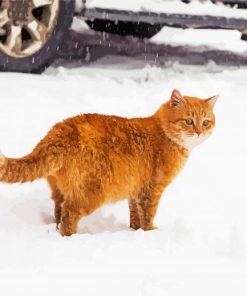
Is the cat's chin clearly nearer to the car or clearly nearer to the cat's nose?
the cat's nose

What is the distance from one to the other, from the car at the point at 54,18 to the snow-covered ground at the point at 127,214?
0.55 ft

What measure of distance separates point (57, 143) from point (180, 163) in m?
0.78

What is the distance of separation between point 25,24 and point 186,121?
218 cm

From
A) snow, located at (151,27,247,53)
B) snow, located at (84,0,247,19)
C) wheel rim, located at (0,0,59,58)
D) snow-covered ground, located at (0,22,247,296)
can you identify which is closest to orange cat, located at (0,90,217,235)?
snow-covered ground, located at (0,22,247,296)

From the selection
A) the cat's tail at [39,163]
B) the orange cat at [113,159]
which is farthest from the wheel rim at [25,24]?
the cat's tail at [39,163]

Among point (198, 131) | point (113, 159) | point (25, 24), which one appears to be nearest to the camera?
point (113, 159)

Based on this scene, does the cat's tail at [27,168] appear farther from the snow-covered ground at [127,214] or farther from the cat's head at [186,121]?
the cat's head at [186,121]

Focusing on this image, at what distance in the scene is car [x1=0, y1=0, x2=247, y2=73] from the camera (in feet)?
19.1

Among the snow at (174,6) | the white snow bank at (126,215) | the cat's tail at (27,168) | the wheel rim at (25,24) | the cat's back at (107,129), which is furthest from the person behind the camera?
the snow at (174,6)

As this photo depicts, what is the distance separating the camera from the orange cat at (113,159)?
12.3 ft

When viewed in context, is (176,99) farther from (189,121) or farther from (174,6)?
(174,6)

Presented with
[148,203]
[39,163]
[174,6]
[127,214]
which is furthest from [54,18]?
[39,163]

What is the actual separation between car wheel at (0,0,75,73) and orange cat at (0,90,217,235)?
78.7 inches

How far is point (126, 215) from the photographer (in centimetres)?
454
